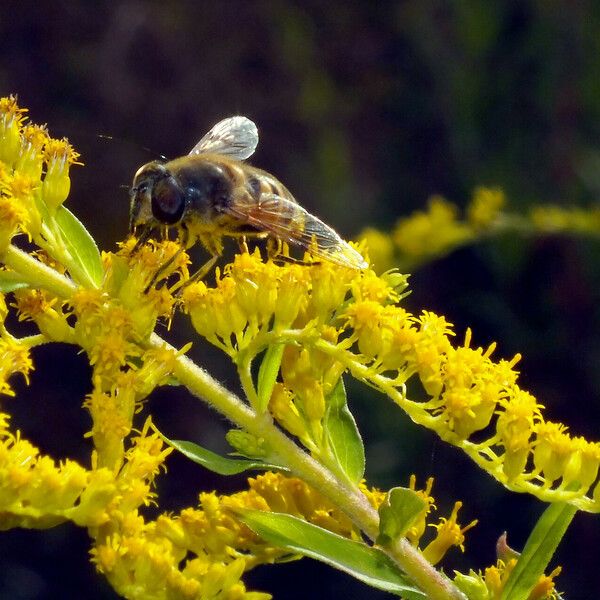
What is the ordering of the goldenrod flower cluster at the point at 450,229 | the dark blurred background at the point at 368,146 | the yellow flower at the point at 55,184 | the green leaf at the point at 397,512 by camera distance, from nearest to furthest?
1. the green leaf at the point at 397,512
2. the yellow flower at the point at 55,184
3. the goldenrod flower cluster at the point at 450,229
4. the dark blurred background at the point at 368,146

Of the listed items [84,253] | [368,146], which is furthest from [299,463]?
[368,146]

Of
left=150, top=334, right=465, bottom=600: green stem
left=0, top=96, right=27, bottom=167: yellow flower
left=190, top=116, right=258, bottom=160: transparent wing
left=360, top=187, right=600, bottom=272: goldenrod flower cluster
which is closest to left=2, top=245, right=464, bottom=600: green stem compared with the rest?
left=150, top=334, right=465, bottom=600: green stem

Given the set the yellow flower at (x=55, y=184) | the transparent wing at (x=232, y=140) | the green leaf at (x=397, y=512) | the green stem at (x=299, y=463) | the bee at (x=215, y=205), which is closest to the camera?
the green leaf at (x=397, y=512)

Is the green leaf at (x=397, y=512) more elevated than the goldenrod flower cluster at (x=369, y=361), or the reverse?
the goldenrod flower cluster at (x=369, y=361)

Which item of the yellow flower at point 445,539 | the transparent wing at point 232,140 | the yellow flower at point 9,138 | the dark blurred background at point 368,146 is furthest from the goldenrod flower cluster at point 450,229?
the yellow flower at point 9,138

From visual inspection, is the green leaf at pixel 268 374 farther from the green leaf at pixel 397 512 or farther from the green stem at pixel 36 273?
the green stem at pixel 36 273

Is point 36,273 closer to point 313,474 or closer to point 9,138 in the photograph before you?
point 9,138

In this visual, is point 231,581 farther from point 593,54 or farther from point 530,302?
point 593,54
